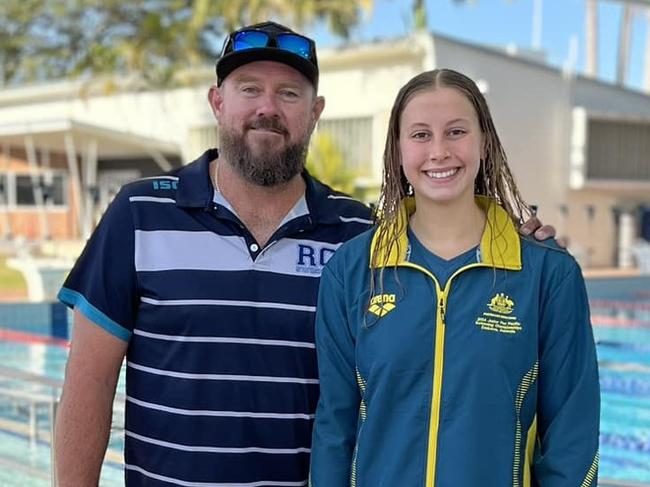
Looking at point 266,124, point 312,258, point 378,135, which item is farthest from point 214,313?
point 378,135

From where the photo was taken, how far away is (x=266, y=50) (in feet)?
6.96

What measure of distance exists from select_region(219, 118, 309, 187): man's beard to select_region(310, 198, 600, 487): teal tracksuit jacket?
0.46m

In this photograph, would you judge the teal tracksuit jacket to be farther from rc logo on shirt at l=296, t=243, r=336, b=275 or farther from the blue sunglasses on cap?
the blue sunglasses on cap

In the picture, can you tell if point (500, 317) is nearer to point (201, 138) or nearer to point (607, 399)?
point (607, 399)

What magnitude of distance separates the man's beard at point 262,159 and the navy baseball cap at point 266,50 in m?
0.17

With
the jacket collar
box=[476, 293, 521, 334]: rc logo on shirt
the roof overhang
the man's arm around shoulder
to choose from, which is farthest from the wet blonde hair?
the roof overhang

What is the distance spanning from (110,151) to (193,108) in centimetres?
320

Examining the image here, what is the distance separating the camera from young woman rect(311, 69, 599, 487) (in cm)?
174

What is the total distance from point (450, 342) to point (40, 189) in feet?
76.1

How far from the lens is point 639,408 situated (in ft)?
26.9

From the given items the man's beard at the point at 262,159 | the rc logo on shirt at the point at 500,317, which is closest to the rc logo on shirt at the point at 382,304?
the rc logo on shirt at the point at 500,317

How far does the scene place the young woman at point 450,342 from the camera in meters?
1.74

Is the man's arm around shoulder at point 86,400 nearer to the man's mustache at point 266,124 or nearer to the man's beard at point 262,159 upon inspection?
the man's beard at point 262,159

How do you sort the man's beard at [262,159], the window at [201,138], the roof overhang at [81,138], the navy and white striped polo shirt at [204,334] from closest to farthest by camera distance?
the navy and white striped polo shirt at [204,334] < the man's beard at [262,159] < the roof overhang at [81,138] < the window at [201,138]
